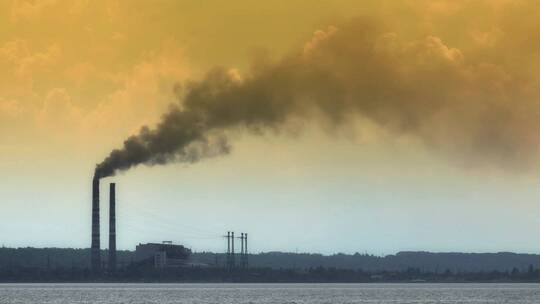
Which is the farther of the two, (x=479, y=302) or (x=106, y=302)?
(x=479, y=302)

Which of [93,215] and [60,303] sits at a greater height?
[93,215]

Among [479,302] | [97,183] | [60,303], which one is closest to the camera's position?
[60,303]

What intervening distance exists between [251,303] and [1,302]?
32279mm

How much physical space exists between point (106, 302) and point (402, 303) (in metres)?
38.1

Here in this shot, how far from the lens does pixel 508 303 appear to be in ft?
524

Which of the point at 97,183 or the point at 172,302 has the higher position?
the point at 97,183

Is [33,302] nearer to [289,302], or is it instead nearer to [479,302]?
[289,302]

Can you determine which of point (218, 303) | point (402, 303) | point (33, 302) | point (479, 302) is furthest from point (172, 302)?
point (479, 302)

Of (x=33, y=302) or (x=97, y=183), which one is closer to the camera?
(x=33, y=302)

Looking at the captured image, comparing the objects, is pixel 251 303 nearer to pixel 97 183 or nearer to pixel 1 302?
pixel 1 302

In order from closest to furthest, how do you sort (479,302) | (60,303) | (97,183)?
(60,303) < (479,302) < (97,183)

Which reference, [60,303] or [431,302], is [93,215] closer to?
[60,303]

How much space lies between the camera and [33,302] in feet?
511

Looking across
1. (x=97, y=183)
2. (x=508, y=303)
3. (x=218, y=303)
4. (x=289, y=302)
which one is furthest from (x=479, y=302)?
(x=97, y=183)
